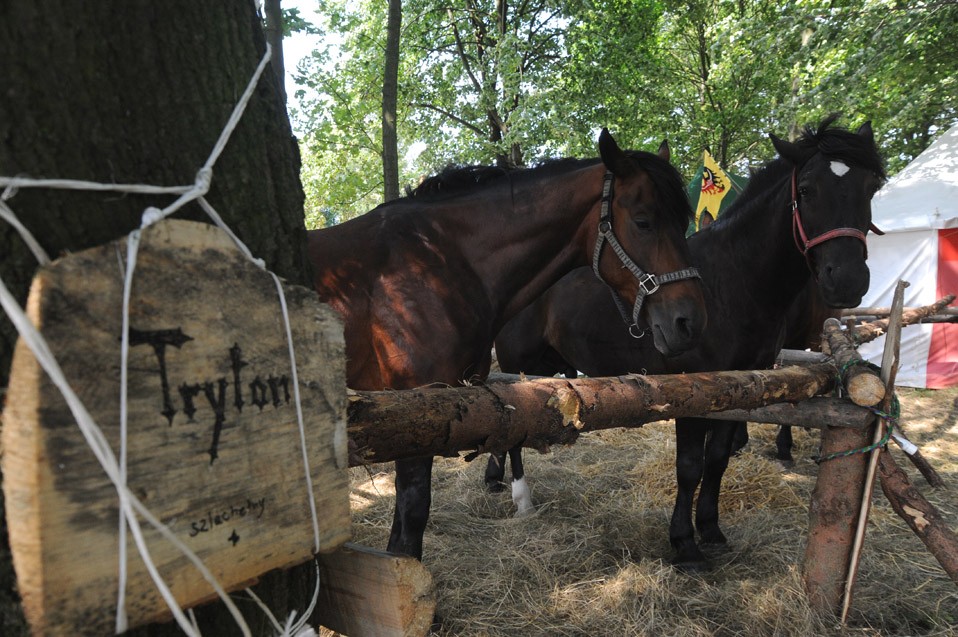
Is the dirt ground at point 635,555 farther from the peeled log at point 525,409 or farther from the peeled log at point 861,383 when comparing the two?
the peeled log at point 861,383

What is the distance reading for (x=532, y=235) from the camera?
10.0 feet

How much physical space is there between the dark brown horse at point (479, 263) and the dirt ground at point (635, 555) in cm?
63

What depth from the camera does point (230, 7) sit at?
0.97 m

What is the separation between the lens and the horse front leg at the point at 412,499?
2.68 metres

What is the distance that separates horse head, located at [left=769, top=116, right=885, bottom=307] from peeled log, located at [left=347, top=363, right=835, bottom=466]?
1.12 metres

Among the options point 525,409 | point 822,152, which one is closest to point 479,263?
point 525,409

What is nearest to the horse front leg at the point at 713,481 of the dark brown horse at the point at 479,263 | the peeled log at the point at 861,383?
the peeled log at the point at 861,383

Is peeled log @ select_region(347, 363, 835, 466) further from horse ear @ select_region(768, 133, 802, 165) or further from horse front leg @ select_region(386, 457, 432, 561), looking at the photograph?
horse ear @ select_region(768, 133, 802, 165)

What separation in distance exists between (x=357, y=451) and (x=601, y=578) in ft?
8.75

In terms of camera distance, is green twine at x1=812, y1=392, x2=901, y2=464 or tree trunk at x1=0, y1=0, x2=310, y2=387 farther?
green twine at x1=812, y1=392, x2=901, y2=464

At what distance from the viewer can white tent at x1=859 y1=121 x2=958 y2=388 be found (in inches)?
377

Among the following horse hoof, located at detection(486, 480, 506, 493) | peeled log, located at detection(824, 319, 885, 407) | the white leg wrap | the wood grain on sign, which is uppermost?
the wood grain on sign

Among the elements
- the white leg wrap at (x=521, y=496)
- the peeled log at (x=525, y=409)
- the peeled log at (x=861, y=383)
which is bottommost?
the white leg wrap at (x=521, y=496)

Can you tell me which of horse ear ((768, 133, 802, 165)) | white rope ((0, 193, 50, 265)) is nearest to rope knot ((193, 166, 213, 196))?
white rope ((0, 193, 50, 265))
